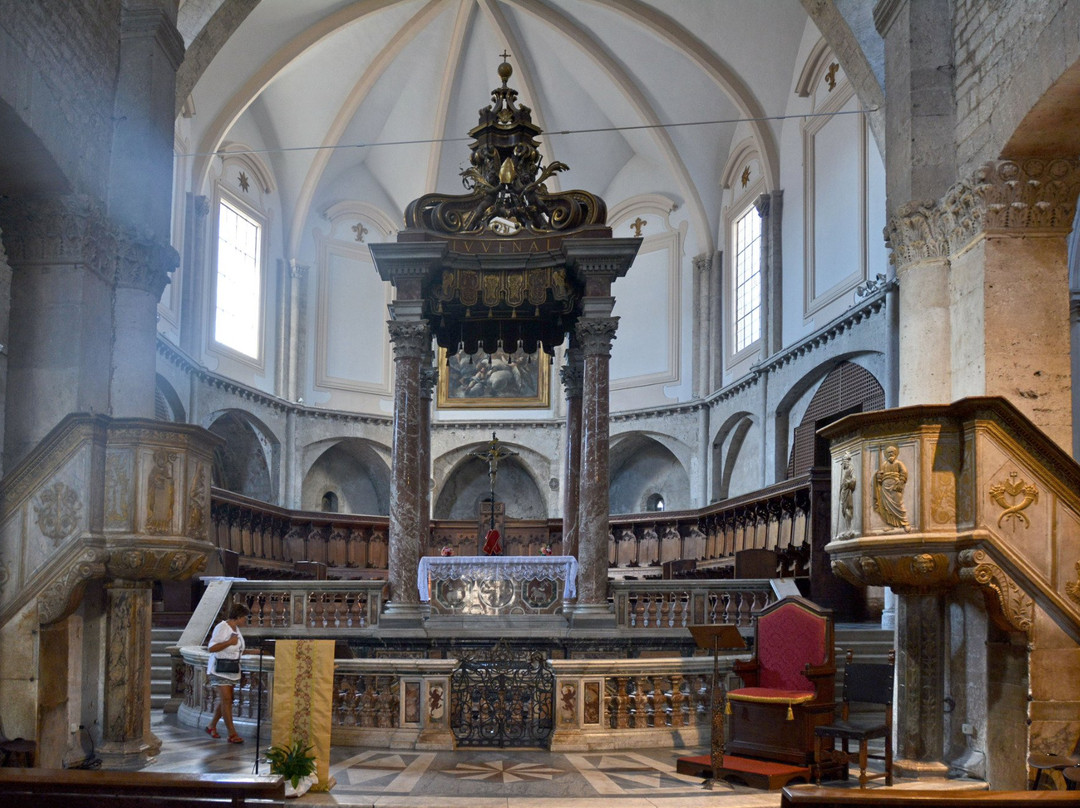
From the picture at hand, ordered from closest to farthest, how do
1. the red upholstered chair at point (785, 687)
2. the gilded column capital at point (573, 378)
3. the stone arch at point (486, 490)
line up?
the red upholstered chair at point (785, 687), the gilded column capital at point (573, 378), the stone arch at point (486, 490)

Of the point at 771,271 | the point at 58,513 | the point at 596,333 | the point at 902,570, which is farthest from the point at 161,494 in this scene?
the point at 771,271

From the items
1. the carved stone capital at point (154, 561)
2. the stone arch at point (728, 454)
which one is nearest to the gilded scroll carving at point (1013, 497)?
the carved stone capital at point (154, 561)

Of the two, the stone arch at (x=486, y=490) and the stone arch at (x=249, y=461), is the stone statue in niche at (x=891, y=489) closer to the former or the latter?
the stone arch at (x=249, y=461)

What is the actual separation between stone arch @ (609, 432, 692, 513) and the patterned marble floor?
1617 cm

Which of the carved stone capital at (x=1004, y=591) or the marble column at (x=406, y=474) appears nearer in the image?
the carved stone capital at (x=1004, y=591)

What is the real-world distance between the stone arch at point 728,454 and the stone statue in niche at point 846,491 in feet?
49.4

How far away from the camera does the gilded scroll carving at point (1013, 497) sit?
6.64 meters

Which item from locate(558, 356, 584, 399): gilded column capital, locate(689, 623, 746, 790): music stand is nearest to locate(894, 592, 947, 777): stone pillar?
locate(689, 623, 746, 790): music stand

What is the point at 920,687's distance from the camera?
7504 mm

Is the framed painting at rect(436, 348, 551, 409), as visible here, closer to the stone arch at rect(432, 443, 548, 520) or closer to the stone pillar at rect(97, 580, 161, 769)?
the stone arch at rect(432, 443, 548, 520)

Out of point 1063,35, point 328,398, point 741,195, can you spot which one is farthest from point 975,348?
point 328,398

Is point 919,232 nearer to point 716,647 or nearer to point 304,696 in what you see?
point 716,647

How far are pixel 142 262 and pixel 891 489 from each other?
6.41 m

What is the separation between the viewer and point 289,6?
20219mm
